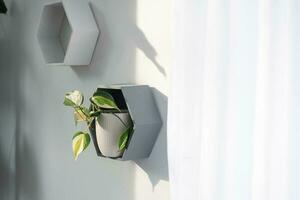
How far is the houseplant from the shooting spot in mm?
1218

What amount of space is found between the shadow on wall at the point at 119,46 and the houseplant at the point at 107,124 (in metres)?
0.14

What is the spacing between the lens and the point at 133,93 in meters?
1.23

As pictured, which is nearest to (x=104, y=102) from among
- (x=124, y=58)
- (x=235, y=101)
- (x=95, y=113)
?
(x=95, y=113)

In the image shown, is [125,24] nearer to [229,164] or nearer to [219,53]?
[219,53]

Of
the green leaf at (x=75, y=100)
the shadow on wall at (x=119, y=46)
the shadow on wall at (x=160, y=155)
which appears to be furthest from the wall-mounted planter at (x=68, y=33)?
the shadow on wall at (x=160, y=155)

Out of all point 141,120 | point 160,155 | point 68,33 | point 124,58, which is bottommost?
point 160,155

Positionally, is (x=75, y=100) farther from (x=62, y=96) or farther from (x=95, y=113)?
(x=62, y=96)

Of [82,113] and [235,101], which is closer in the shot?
[235,101]

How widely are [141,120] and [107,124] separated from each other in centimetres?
11

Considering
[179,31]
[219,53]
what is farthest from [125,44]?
[219,53]

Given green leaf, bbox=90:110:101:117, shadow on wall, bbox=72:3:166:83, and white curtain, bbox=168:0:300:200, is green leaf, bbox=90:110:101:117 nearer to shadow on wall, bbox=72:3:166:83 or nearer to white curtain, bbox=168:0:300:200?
shadow on wall, bbox=72:3:166:83

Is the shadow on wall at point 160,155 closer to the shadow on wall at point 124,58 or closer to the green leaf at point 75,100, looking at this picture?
the shadow on wall at point 124,58

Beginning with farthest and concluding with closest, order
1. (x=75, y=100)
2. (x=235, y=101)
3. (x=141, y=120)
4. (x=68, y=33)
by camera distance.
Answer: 1. (x=68, y=33)
2. (x=75, y=100)
3. (x=141, y=120)
4. (x=235, y=101)

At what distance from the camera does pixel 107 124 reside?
1.24 metres
